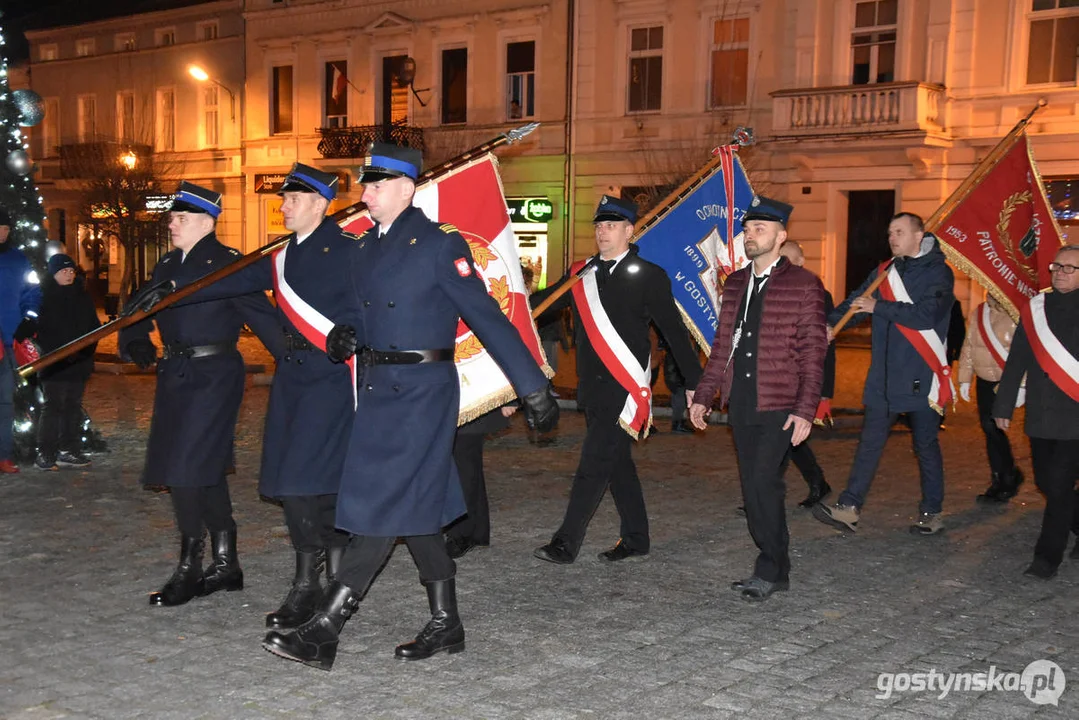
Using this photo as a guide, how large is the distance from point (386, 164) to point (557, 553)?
2845mm

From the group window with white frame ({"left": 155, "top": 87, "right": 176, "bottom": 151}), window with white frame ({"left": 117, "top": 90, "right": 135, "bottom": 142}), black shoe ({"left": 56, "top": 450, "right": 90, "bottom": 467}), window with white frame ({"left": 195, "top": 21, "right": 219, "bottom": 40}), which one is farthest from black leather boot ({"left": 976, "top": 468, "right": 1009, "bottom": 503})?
window with white frame ({"left": 117, "top": 90, "right": 135, "bottom": 142})

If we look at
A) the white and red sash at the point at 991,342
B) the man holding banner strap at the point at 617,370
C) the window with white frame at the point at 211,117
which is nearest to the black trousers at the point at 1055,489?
the man holding banner strap at the point at 617,370

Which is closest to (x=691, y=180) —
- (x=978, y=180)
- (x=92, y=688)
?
(x=978, y=180)

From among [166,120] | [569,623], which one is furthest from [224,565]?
[166,120]

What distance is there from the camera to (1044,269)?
9.19 meters

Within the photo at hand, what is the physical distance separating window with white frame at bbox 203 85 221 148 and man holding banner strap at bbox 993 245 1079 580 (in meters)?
35.0

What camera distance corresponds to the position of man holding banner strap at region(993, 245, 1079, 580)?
281 inches

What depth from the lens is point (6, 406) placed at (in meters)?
10.3

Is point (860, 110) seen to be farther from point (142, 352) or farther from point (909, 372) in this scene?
point (142, 352)

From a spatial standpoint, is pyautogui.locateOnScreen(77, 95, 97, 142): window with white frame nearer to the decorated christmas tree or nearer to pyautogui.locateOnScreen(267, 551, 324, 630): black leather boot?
the decorated christmas tree

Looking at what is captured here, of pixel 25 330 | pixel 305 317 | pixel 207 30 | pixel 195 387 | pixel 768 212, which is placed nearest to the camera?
pixel 305 317

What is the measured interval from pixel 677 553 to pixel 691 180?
2953mm

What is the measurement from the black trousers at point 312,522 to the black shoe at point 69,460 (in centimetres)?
535

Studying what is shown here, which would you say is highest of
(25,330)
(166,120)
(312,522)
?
(166,120)
